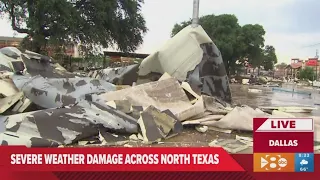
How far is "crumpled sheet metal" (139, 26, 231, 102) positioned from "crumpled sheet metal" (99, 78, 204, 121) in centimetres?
62

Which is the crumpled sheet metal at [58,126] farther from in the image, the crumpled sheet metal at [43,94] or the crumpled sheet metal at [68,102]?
the crumpled sheet metal at [43,94]

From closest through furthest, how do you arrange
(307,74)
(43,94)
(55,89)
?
(43,94), (55,89), (307,74)

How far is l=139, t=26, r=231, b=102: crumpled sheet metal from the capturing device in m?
5.54

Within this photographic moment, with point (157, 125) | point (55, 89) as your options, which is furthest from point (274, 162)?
point (55, 89)

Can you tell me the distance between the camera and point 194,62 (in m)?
5.55

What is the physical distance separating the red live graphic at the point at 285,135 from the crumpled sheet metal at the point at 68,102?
1.81m

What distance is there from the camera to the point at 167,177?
6.82 ft

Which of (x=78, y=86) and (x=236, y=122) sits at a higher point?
(x=78, y=86)

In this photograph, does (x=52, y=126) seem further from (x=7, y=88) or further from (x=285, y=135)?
(x=285, y=135)

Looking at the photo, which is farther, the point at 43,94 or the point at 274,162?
the point at 43,94

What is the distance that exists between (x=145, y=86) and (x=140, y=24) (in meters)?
19.9

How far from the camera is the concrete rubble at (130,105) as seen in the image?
3318mm

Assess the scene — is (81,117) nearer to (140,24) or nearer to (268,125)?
(268,125)

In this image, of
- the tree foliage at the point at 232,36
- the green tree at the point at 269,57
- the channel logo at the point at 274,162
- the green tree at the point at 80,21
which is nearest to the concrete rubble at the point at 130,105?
the channel logo at the point at 274,162
